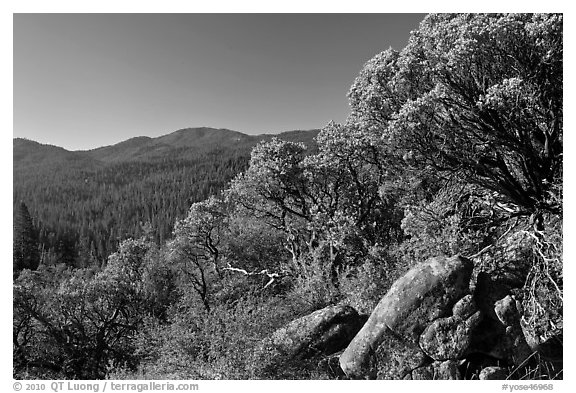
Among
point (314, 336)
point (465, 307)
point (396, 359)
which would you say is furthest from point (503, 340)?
point (314, 336)

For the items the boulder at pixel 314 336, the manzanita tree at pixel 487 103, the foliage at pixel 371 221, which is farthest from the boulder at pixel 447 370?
the manzanita tree at pixel 487 103

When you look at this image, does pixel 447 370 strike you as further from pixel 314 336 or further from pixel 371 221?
pixel 371 221

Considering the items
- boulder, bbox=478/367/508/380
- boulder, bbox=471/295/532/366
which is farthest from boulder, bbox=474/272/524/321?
boulder, bbox=478/367/508/380

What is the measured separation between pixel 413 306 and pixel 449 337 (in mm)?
1114

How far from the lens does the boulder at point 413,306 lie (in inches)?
373

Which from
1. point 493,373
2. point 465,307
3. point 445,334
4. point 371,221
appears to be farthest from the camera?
point 371,221

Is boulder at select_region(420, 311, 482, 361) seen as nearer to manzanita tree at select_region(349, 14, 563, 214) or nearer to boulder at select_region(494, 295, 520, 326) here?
boulder at select_region(494, 295, 520, 326)

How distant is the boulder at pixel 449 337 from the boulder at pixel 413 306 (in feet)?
0.60

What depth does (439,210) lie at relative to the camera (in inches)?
504

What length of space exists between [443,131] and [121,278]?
17.8 meters

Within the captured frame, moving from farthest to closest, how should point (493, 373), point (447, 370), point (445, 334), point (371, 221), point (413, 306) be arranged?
point (371, 221), point (413, 306), point (445, 334), point (447, 370), point (493, 373)

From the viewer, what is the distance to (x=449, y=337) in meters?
9.23

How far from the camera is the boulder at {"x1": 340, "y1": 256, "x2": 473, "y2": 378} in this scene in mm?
9469

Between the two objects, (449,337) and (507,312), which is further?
(507,312)
